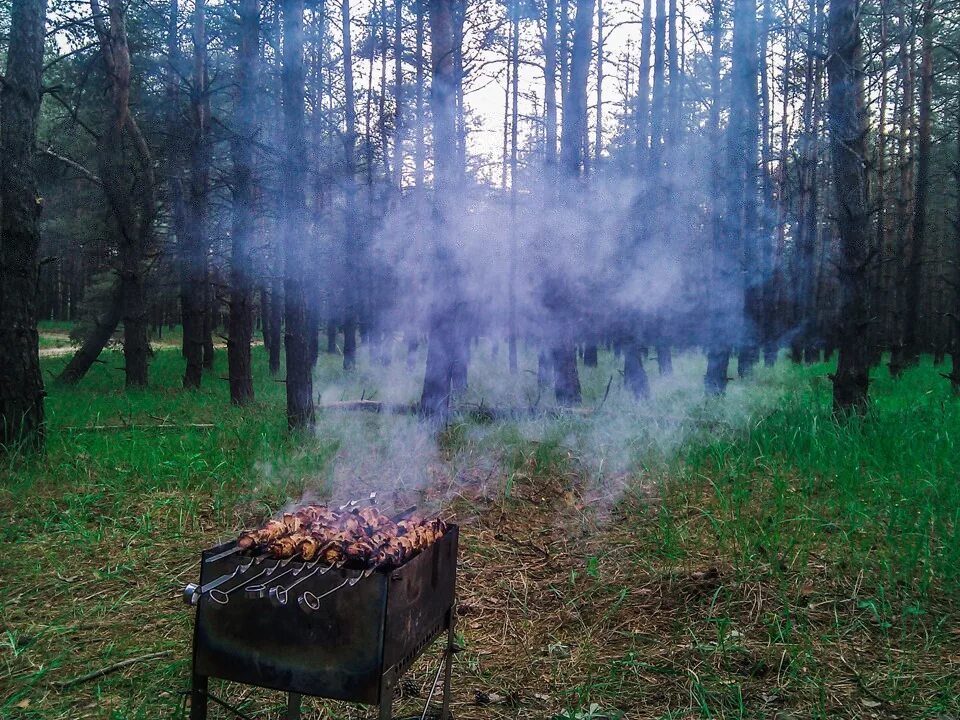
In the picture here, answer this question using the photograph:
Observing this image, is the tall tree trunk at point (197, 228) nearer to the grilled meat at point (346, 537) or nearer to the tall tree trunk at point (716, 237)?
the tall tree trunk at point (716, 237)

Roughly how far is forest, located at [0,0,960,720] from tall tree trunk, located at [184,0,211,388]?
0.08 metres

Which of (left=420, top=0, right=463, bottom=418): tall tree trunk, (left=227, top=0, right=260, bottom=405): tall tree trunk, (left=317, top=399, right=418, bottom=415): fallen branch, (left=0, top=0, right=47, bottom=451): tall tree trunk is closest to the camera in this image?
(left=0, top=0, right=47, bottom=451): tall tree trunk

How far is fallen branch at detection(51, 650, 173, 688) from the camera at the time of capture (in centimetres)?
312

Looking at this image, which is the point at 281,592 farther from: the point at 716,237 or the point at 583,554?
the point at 716,237

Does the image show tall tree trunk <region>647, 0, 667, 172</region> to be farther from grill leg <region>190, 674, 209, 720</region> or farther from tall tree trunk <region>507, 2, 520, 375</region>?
grill leg <region>190, 674, 209, 720</region>

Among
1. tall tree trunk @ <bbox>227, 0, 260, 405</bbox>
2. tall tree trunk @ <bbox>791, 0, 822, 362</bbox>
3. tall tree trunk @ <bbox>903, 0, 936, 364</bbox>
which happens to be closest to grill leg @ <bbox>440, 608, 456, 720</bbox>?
tall tree trunk @ <bbox>227, 0, 260, 405</bbox>

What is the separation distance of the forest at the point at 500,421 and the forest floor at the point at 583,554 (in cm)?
2

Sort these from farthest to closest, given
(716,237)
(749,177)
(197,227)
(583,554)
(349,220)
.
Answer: (749,177) < (349,220) < (716,237) < (197,227) < (583,554)

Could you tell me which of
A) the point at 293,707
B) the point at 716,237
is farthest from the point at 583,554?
the point at 716,237

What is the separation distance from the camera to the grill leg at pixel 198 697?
2.34m

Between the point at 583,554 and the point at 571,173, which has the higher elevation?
the point at 571,173

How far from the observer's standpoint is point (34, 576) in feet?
13.5

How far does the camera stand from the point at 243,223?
1127 centimetres

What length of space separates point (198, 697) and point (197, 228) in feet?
38.3
